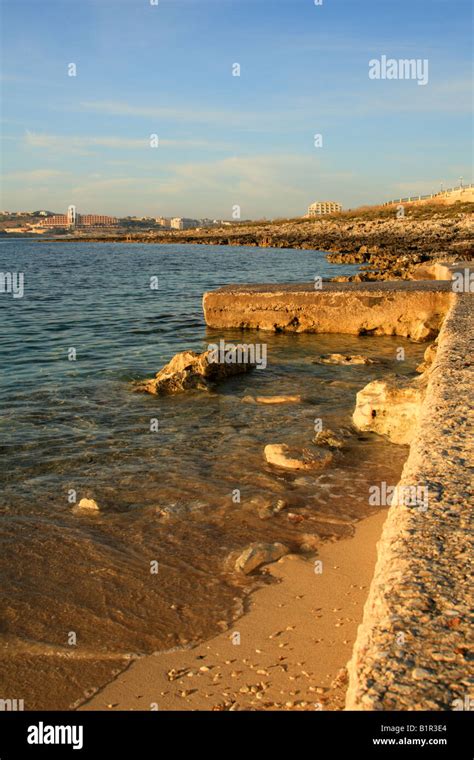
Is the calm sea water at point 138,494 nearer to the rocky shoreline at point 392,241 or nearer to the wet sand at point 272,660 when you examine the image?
the wet sand at point 272,660

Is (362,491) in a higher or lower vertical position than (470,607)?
lower

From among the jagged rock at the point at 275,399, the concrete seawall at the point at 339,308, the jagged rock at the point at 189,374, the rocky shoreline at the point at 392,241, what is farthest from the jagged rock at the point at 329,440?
the rocky shoreline at the point at 392,241

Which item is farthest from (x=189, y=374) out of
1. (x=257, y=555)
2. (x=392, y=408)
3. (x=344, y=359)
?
(x=257, y=555)

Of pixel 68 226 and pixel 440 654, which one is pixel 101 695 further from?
pixel 68 226

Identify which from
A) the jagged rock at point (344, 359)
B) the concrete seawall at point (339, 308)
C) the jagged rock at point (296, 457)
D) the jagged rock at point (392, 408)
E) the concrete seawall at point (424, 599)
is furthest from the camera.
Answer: the concrete seawall at point (339, 308)

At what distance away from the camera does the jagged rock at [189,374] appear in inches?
370

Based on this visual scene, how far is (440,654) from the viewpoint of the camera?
2344mm

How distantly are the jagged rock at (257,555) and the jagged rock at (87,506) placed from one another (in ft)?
4.98

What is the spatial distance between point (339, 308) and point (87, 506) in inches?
352

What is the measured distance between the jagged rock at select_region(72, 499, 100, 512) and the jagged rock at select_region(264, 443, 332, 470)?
6.07 feet

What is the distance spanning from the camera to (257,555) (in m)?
4.57

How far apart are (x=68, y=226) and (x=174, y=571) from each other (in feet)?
648

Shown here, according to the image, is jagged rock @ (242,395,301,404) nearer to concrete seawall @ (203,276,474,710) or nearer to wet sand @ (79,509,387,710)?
concrete seawall @ (203,276,474,710)
